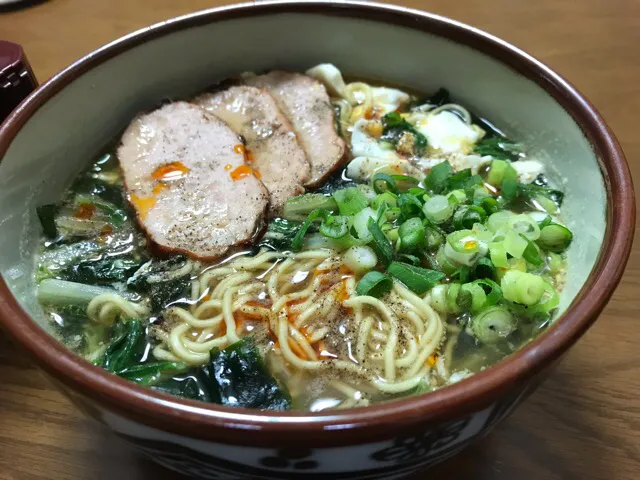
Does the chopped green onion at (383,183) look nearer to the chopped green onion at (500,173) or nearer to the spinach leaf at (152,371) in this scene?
the chopped green onion at (500,173)

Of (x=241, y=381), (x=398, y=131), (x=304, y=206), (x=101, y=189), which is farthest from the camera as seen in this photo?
(x=398, y=131)

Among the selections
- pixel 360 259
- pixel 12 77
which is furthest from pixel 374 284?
pixel 12 77

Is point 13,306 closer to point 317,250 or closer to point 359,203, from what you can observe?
point 317,250

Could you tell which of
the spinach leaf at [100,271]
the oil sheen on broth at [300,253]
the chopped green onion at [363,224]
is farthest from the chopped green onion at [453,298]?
the spinach leaf at [100,271]

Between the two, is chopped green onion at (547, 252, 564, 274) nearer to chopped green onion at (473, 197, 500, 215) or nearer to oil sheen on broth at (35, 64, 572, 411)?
oil sheen on broth at (35, 64, 572, 411)

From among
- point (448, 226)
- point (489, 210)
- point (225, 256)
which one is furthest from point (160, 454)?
point (489, 210)

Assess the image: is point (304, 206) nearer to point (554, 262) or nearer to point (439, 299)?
point (439, 299)

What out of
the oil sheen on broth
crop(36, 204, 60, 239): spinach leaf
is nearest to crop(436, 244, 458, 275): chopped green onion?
the oil sheen on broth
